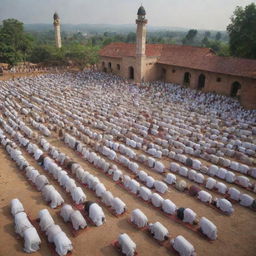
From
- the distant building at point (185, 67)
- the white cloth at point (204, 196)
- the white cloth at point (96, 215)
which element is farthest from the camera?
the distant building at point (185, 67)

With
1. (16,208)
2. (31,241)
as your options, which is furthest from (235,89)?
(31,241)

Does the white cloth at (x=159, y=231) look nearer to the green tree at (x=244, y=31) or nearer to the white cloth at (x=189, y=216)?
the white cloth at (x=189, y=216)

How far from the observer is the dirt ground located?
9.12 meters

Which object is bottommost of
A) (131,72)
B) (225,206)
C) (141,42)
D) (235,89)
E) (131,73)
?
(225,206)

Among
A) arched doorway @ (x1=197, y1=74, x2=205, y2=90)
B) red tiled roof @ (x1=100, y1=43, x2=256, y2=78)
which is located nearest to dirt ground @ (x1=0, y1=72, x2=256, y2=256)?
red tiled roof @ (x1=100, y1=43, x2=256, y2=78)

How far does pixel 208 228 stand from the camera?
31.3 feet

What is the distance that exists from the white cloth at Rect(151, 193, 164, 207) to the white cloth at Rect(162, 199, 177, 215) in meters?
0.23

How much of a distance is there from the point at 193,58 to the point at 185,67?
6.15 ft

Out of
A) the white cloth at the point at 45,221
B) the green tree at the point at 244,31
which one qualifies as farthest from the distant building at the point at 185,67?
the white cloth at the point at 45,221

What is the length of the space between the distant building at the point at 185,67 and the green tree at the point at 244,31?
4.22 metres

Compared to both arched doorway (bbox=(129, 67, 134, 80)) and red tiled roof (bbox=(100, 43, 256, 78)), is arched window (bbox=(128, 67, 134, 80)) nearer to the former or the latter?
arched doorway (bbox=(129, 67, 134, 80))

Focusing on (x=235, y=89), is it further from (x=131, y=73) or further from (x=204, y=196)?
(x=204, y=196)

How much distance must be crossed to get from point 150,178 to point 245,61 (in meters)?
23.0

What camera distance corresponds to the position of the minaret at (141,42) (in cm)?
3400
